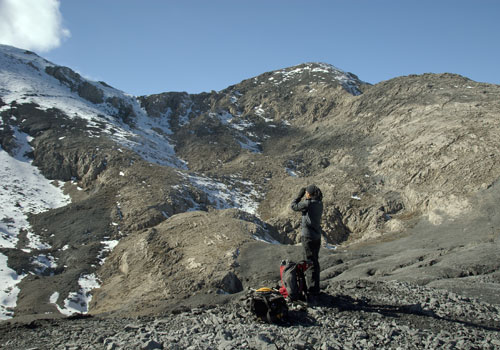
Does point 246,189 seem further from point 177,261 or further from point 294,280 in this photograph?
point 294,280

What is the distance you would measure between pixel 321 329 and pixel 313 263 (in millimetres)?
1780

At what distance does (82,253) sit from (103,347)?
2522 cm

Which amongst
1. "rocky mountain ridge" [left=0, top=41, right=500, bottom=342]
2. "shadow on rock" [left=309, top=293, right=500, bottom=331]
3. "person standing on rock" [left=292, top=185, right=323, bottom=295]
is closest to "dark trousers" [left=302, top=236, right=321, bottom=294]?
"person standing on rock" [left=292, top=185, right=323, bottom=295]

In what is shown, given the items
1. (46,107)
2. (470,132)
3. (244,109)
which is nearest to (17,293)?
(470,132)

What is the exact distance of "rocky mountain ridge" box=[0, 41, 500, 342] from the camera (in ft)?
72.5

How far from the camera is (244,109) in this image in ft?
253

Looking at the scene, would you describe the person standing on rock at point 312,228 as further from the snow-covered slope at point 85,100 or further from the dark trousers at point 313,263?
the snow-covered slope at point 85,100

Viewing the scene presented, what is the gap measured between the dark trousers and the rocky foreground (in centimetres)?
31

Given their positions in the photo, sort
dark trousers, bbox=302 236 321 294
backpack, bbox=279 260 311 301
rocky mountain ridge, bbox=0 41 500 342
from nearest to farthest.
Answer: backpack, bbox=279 260 311 301, dark trousers, bbox=302 236 321 294, rocky mountain ridge, bbox=0 41 500 342

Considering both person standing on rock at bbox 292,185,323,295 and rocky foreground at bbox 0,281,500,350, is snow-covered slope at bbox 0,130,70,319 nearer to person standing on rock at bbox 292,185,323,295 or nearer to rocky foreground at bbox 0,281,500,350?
rocky foreground at bbox 0,281,500,350

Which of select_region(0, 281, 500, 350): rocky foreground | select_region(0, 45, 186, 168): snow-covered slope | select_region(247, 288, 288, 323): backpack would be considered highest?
select_region(0, 45, 186, 168): snow-covered slope

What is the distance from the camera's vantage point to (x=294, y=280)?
27.4 feet

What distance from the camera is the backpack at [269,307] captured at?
7.43 m

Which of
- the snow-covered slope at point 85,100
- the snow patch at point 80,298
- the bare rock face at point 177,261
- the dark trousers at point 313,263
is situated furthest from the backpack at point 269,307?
the snow-covered slope at point 85,100
